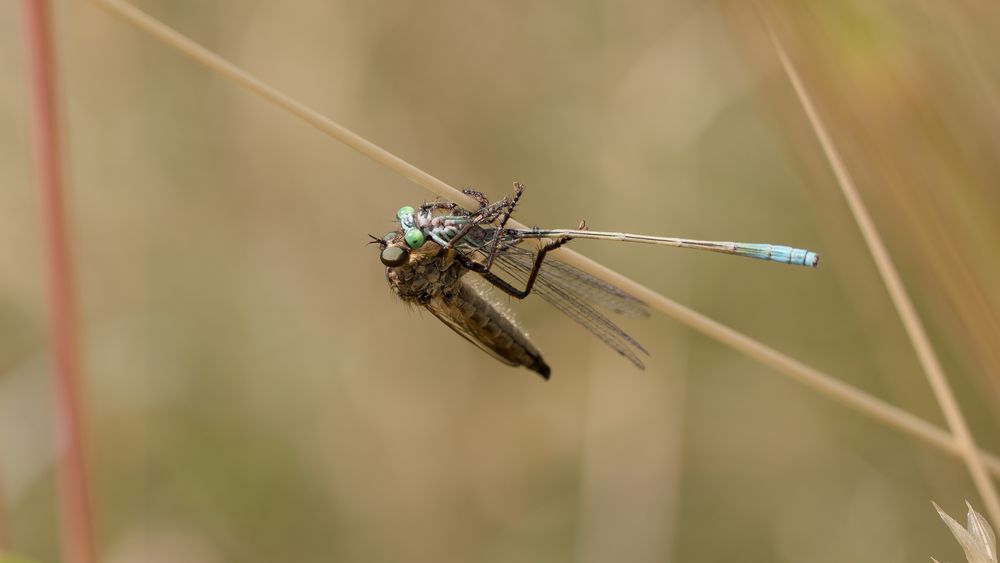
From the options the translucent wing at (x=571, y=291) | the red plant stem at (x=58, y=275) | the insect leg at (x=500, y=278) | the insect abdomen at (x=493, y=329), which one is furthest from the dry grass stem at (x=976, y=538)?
the insect abdomen at (x=493, y=329)

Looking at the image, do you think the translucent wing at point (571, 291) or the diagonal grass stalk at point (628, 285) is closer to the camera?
the diagonal grass stalk at point (628, 285)

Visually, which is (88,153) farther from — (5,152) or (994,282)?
(994,282)

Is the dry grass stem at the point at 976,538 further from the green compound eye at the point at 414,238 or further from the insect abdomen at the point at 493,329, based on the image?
the insect abdomen at the point at 493,329

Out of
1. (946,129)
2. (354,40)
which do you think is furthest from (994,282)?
(354,40)

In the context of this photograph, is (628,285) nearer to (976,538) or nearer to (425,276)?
(976,538)

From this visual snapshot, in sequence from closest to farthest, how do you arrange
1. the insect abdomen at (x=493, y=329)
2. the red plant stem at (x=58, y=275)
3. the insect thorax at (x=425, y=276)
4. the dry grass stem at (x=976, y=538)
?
1. the dry grass stem at (x=976, y=538)
2. the red plant stem at (x=58, y=275)
3. the insect thorax at (x=425, y=276)
4. the insect abdomen at (x=493, y=329)

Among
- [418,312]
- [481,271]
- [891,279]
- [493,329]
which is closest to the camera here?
[891,279]

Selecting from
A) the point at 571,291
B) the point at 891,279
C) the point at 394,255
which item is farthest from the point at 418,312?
the point at 891,279
